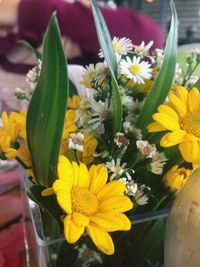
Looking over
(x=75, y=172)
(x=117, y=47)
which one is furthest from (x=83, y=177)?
(x=117, y=47)

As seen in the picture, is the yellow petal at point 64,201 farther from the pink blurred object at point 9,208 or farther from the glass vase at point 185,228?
the pink blurred object at point 9,208

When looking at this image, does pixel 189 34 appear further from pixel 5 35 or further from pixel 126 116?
pixel 126 116

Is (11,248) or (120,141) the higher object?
(120,141)

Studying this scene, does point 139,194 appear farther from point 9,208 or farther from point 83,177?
point 9,208

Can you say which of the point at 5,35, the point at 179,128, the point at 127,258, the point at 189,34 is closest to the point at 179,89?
the point at 179,128

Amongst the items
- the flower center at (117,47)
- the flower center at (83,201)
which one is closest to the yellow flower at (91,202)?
the flower center at (83,201)
